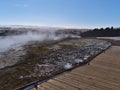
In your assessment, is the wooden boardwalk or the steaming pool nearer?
the wooden boardwalk

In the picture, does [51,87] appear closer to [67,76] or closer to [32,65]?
[67,76]

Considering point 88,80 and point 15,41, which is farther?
point 15,41

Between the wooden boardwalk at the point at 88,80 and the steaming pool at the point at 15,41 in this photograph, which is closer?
the wooden boardwalk at the point at 88,80

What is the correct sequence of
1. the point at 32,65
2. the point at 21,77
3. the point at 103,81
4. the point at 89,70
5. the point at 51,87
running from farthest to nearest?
the point at 32,65
the point at 89,70
the point at 21,77
the point at 103,81
the point at 51,87

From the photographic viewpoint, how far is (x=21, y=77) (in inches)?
323

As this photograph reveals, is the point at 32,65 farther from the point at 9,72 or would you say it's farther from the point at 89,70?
the point at 89,70

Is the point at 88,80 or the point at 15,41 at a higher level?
the point at 88,80

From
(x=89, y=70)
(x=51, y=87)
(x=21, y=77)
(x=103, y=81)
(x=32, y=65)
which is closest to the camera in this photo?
(x=51, y=87)

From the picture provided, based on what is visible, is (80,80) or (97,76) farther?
(97,76)

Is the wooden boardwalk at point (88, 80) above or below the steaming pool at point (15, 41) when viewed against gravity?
above

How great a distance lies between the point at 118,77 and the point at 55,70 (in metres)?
3.39

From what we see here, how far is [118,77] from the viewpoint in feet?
25.3

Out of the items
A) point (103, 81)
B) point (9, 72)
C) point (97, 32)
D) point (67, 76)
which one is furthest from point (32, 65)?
point (97, 32)

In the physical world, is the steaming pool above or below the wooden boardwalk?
below
